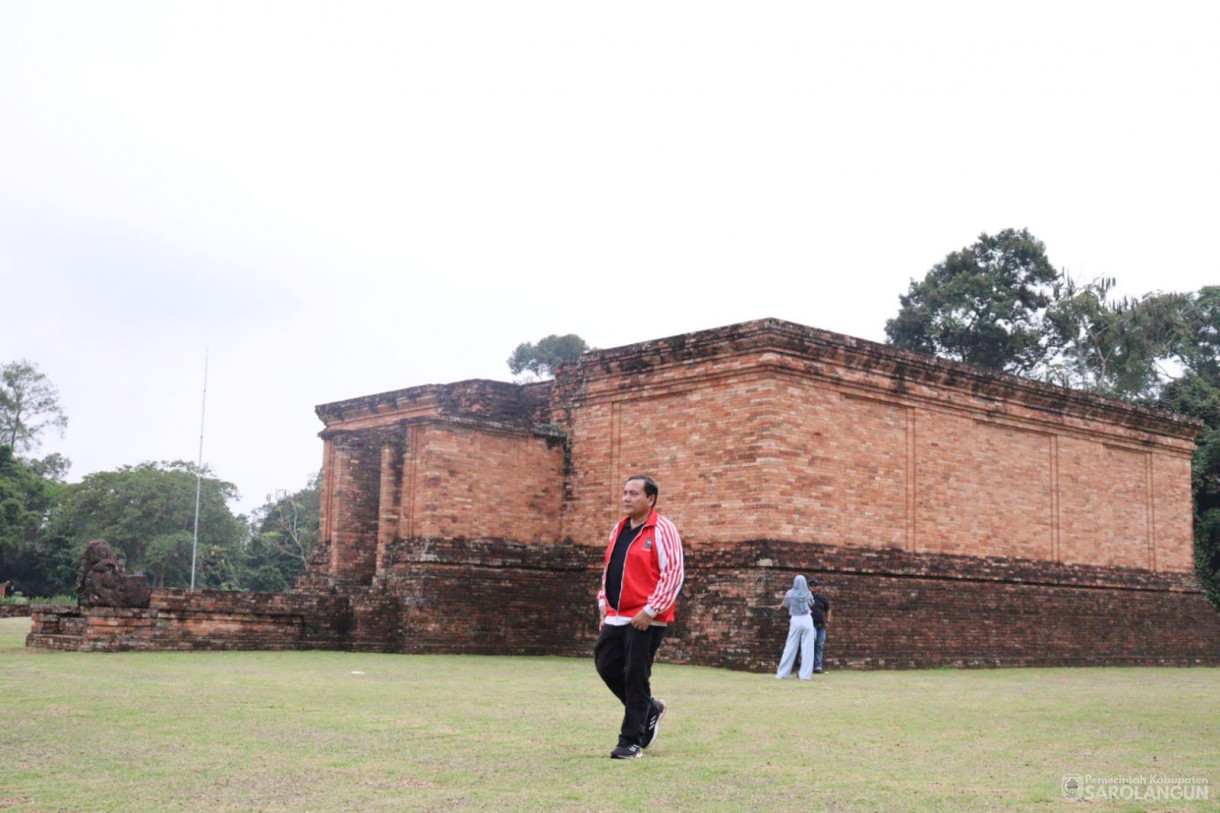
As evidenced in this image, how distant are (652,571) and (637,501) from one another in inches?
16.7

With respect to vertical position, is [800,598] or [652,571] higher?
[652,571]

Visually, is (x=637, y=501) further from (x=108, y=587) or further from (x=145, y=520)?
(x=145, y=520)

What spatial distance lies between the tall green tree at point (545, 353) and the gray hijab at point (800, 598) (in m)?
35.0

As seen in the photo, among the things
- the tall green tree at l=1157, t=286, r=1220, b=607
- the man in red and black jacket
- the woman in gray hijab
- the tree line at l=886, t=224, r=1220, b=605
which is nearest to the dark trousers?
the man in red and black jacket

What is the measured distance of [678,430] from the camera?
19.0 meters

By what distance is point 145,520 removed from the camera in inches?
1973

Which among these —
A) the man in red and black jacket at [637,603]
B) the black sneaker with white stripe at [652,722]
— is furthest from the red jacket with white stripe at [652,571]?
the black sneaker with white stripe at [652,722]

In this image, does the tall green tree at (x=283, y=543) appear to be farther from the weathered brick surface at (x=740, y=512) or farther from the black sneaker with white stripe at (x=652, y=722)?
the black sneaker with white stripe at (x=652, y=722)

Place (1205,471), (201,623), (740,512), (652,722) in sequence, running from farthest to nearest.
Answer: (1205,471) → (740,512) → (201,623) → (652,722)

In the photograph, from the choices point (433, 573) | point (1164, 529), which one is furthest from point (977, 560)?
point (433, 573)

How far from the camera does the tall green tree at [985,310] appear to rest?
4112 cm

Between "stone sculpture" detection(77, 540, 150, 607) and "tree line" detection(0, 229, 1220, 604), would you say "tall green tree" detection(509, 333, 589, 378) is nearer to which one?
"tree line" detection(0, 229, 1220, 604)

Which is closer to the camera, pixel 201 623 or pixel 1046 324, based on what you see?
pixel 201 623

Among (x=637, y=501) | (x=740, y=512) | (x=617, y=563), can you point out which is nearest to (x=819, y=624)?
(x=740, y=512)
